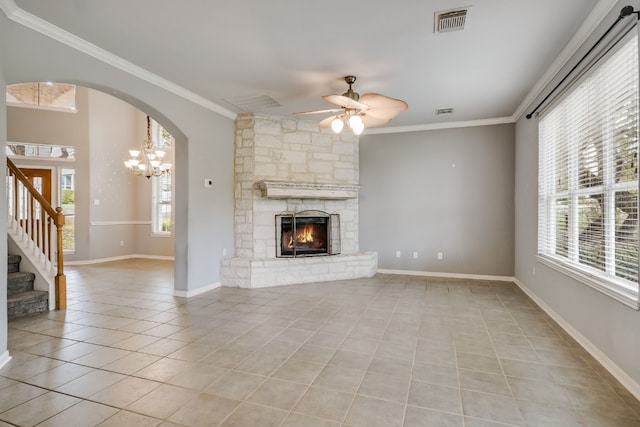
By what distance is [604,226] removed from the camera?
2682 millimetres

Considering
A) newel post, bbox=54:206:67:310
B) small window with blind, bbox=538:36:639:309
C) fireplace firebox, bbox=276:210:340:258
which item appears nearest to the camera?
small window with blind, bbox=538:36:639:309

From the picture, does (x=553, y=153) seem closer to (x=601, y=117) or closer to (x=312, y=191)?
(x=601, y=117)

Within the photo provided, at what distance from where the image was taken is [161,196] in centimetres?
830

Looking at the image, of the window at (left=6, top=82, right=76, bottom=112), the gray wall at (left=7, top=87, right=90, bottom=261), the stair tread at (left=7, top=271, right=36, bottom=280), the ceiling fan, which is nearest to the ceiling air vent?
the ceiling fan

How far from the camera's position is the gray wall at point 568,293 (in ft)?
7.38

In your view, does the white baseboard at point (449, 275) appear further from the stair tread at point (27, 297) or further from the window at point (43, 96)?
the window at point (43, 96)

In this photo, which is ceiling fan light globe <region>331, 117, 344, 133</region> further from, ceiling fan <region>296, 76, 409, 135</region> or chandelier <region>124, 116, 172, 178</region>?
chandelier <region>124, 116, 172, 178</region>

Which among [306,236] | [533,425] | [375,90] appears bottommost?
[533,425]

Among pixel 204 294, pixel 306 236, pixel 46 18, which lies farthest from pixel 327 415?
pixel 306 236

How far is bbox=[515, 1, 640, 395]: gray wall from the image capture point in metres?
2.25

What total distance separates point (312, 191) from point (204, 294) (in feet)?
7.37

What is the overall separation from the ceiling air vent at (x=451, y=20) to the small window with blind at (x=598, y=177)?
109cm

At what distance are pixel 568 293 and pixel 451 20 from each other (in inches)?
109

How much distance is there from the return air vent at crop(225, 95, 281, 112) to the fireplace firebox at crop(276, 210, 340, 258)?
1.74m
